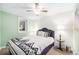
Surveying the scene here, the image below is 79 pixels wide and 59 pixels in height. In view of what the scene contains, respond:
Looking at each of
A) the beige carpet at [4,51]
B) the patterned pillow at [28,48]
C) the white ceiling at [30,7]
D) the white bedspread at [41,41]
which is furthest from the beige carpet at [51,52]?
the white ceiling at [30,7]

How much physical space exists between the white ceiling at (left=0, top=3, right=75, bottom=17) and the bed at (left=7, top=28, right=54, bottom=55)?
33 cm

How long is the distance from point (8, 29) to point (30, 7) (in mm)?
501

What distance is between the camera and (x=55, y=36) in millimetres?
2014

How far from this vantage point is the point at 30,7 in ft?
6.61

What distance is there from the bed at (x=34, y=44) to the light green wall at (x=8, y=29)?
7 cm

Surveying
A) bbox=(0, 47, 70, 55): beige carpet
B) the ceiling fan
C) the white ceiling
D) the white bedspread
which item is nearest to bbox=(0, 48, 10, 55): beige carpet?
bbox=(0, 47, 70, 55): beige carpet

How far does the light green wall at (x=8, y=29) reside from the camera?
2.00 metres

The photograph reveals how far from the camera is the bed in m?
2.00

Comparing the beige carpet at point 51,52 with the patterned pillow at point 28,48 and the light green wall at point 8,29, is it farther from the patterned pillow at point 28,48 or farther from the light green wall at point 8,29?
the patterned pillow at point 28,48

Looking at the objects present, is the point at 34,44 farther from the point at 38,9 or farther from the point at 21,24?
the point at 38,9
